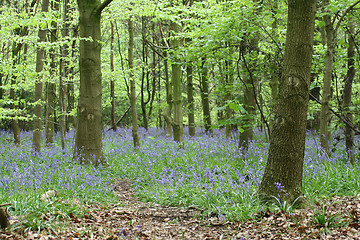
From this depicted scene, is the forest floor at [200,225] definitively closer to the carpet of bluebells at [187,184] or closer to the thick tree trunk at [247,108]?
the carpet of bluebells at [187,184]

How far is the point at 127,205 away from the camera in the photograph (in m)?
5.45

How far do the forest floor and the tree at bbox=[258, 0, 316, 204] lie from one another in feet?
1.54

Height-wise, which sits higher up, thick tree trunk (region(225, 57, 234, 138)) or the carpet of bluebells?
thick tree trunk (region(225, 57, 234, 138))

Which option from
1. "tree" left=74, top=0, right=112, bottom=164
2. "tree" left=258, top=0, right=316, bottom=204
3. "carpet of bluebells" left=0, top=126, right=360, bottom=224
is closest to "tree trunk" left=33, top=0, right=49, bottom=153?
"carpet of bluebells" left=0, top=126, right=360, bottom=224

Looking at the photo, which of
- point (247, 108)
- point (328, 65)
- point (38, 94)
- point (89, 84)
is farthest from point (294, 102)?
point (38, 94)

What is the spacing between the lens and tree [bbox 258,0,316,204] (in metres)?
3.96

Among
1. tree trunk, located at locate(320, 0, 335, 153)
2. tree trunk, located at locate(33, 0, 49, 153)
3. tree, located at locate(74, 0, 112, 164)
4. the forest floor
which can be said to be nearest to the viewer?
the forest floor

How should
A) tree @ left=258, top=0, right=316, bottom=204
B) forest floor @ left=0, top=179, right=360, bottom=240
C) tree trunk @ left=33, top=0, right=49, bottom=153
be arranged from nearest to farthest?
forest floor @ left=0, top=179, right=360, bottom=240
tree @ left=258, top=0, right=316, bottom=204
tree trunk @ left=33, top=0, right=49, bottom=153

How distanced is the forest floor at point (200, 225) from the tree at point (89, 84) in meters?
3.11

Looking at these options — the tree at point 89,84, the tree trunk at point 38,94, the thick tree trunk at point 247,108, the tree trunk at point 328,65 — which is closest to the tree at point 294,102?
the tree trunk at point 328,65

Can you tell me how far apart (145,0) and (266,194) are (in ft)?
23.8

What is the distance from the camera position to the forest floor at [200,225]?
3.47m

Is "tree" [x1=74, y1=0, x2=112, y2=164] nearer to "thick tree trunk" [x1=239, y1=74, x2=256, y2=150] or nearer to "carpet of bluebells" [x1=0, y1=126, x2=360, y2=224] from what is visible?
"carpet of bluebells" [x1=0, y1=126, x2=360, y2=224]

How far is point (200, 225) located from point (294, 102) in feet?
7.65
